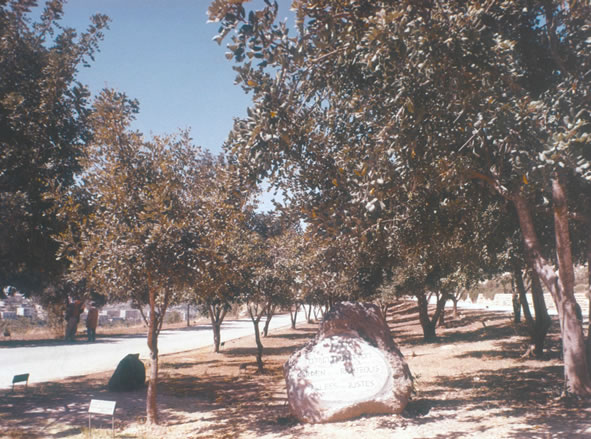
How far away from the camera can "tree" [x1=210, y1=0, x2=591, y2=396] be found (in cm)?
582

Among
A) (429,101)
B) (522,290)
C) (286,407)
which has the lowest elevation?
(286,407)

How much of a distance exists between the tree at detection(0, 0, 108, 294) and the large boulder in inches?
233

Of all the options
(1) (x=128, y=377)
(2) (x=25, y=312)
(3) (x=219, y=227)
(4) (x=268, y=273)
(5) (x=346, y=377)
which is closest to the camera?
(5) (x=346, y=377)

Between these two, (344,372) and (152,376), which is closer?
(344,372)

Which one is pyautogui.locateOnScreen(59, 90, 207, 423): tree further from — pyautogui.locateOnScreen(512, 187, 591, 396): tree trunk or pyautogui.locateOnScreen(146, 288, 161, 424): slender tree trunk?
pyautogui.locateOnScreen(512, 187, 591, 396): tree trunk

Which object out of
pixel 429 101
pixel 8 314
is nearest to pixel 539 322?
pixel 429 101

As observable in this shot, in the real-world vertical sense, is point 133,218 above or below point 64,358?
above

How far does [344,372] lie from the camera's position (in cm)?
817

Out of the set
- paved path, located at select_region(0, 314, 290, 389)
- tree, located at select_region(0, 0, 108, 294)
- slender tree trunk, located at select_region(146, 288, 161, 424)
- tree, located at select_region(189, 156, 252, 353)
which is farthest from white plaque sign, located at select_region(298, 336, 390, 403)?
paved path, located at select_region(0, 314, 290, 389)

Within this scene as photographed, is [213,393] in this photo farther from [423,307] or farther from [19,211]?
[423,307]

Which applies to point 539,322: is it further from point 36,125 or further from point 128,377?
point 36,125

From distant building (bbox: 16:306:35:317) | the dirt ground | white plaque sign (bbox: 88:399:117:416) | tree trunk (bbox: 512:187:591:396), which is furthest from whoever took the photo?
distant building (bbox: 16:306:35:317)

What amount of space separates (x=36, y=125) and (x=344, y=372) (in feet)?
26.4

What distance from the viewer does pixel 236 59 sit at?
5.85 m
